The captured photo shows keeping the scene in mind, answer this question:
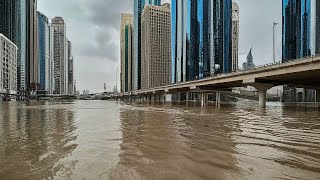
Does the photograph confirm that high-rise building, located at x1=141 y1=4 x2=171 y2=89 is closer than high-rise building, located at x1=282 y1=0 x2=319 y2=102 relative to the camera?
No

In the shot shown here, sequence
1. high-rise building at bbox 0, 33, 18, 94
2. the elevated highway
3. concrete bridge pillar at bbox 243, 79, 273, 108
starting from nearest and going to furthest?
→ the elevated highway
concrete bridge pillar at bbox 243, 79, 273, 108
high-rise building at bbox 0, 33, 18, 94

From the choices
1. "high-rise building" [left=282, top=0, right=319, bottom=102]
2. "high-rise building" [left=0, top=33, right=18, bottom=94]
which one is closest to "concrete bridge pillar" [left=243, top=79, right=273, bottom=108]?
"high-rise building" [left=282, top=0, right=319, bottom=102]

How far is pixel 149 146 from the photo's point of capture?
30.2 feet

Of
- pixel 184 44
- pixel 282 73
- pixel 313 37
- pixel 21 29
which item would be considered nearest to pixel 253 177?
pixel 282 73

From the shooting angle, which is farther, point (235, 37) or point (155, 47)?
point (155, 47)

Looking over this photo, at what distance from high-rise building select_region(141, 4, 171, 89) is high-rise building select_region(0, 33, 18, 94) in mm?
76278

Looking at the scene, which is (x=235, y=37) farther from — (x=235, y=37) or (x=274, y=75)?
(x=274, y=75)

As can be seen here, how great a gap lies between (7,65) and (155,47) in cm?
8414

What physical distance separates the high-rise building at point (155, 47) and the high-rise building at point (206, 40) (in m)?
27.7

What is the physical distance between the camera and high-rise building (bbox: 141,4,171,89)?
173m

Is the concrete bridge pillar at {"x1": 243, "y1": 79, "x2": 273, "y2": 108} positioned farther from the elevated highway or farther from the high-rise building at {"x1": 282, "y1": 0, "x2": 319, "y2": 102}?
the high-rise building at {"x1": 282, "y1": 0, "x2": 319, "y2": 102}

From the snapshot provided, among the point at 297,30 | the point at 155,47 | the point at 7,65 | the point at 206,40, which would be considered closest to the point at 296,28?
the point at 297,30

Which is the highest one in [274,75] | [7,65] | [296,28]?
[296,28]

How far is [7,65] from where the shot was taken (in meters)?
164
